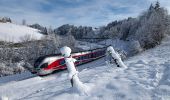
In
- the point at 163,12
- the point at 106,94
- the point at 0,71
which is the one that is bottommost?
the point at 0,71

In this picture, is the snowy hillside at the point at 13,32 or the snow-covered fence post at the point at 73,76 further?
the snowy hillside at the point at 13,32

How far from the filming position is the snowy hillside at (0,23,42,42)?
5630 inches

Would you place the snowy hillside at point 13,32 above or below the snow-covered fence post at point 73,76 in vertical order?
above

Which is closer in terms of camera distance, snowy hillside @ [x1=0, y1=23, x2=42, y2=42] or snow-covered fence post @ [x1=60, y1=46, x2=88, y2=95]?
snow-covered fence post @ [x1=60, y1=46, x2=88, y2=95]

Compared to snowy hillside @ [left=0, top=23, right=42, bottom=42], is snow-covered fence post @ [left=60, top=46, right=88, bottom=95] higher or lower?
lower

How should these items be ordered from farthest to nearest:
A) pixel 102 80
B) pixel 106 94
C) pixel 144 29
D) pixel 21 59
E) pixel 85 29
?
pixel 85 29, pixel 21 59, pixel 144 29, pixel 102 80, pixel 106 94

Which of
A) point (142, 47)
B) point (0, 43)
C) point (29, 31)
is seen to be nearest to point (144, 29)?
point (142, 47)

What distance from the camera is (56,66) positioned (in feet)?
101

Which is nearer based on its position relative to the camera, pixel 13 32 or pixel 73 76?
pixel 73 76

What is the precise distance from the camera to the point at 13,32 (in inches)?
5846

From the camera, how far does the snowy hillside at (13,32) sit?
143 m

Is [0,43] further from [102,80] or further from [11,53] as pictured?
[102,80]

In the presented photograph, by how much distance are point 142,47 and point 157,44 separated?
10.6 ft

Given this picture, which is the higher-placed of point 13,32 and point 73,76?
point 13,32
